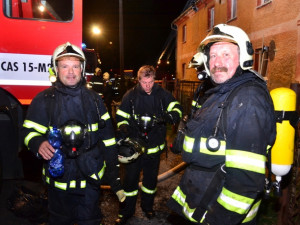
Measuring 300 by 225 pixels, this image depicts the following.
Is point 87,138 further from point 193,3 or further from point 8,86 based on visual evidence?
point 193,3

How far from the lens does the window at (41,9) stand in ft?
10.6

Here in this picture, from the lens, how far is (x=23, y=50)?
10.8 ft

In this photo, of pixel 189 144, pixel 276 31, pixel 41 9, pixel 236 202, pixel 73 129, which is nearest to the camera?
pixel 236 202

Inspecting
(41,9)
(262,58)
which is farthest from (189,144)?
(262,58)

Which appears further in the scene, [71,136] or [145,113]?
[145,113]

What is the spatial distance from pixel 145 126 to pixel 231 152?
1890mm

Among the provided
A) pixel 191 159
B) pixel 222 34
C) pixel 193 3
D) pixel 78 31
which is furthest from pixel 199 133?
pixel 193 3

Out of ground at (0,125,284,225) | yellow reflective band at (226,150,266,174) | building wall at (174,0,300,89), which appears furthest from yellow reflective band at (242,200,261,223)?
building wall at (174,0,300,89)

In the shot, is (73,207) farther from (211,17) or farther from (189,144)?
(211,17)

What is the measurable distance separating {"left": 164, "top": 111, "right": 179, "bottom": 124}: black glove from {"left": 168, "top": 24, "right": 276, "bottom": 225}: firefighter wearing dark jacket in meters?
1.59

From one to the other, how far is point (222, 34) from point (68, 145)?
1.60m

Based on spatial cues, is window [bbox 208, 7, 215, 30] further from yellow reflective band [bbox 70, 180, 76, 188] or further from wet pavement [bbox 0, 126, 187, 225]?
yellow reflective band [bbox 70, 180, 76, 188]

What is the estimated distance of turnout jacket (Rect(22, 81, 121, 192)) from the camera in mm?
2361

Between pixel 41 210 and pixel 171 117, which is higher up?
pixel 171 117
